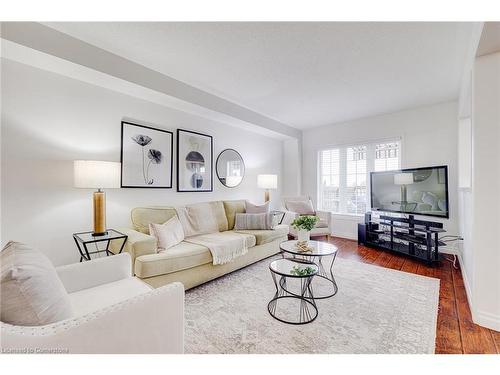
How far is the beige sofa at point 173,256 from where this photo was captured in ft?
7.00

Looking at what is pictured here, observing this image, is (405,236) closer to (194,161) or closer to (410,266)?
(410,266)

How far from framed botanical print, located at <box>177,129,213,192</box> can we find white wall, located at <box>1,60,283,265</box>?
53 centimetres

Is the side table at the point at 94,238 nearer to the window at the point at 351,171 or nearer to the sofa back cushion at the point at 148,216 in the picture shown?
the sofa back cushion at the point at 148,216

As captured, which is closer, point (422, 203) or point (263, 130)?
point (422, 203)

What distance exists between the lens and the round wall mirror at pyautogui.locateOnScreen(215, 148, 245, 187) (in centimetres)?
404

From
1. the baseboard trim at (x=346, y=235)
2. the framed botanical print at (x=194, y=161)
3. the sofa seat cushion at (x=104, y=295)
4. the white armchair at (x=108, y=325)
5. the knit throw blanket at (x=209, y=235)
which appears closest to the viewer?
the white armchair at (x=108, y=325)

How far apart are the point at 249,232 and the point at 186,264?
122 centimetres

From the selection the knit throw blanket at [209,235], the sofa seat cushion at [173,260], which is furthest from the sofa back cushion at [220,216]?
the sofa seat cushion at [173,260]

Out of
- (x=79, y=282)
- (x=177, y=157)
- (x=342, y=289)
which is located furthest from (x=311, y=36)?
(x=79, y=282)

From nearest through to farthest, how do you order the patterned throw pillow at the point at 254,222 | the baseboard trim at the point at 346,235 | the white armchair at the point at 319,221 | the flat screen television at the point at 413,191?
the flat screen television at the point at 413,191
the patterned throw pillow at the point at 254,222
the white armchair at the point at 319,221
the baseboard trim at the point at 346,235

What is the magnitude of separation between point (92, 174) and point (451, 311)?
353 centimetres

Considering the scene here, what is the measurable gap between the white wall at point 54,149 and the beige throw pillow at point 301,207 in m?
2.63

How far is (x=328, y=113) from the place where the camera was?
423 cm

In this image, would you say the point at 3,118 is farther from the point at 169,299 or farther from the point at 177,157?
the point at 169,299
